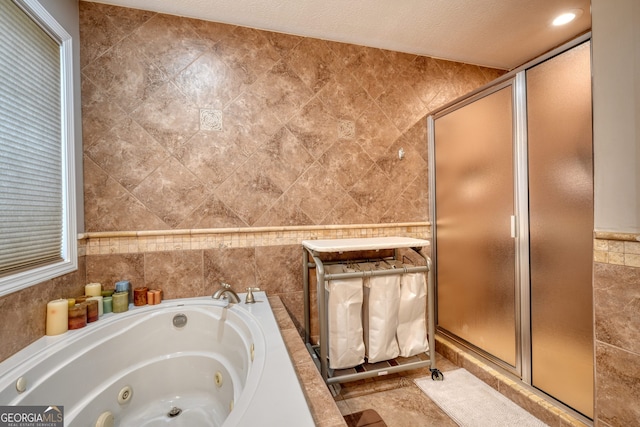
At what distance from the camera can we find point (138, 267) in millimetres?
1678

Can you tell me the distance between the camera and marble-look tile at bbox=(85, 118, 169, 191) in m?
1.62

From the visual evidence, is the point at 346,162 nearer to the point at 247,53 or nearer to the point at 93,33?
the point at 247,53

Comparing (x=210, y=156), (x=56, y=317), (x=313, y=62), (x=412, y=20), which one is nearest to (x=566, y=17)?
(x=412, y=20)

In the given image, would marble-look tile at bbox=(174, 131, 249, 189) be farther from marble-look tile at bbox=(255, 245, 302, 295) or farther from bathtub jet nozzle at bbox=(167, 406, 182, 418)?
bathtub jet nozzle at bbox=(167, 406, 182, 418)

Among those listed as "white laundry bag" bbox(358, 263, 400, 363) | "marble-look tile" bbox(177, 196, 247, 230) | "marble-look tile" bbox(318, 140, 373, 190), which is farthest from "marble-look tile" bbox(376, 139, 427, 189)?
"marble-look tile" bbox(177, 196, 247, 230)

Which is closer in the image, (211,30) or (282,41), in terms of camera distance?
(211,30)

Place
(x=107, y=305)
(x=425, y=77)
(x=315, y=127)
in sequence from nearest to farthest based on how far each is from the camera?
1. (x=107, y=305)
2. (x=315, y=127)
3. (x=425, y=77)

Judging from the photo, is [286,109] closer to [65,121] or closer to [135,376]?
[65,121]

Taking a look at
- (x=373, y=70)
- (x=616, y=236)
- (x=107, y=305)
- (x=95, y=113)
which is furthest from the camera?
(x=373, y=70)

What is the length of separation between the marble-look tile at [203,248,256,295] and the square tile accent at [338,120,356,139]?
1053mm

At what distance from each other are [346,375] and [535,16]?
2.52m

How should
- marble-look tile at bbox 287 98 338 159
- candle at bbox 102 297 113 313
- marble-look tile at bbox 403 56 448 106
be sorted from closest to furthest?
candle at bbox 102 297 113 313
marble-look tile at bbox 287 98 338 159
marble-look tile at bbox 403 56 448 106

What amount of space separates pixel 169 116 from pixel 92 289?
1103mm

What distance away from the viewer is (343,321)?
5.10 ft
